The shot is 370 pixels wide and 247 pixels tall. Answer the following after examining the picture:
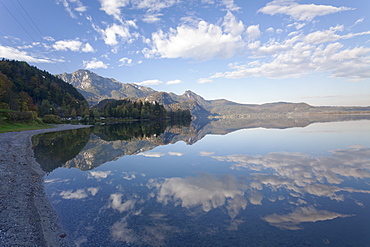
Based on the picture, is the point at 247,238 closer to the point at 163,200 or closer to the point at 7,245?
the point at 163,200

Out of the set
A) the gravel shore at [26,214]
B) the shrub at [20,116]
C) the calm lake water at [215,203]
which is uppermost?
the shrub at [20,116]

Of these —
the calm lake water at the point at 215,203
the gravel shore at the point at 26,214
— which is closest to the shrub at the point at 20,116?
the calm lake water at the point at 215,203

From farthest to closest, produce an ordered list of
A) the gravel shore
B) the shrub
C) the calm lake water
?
the shrub
the calm lake water
the gravel shore

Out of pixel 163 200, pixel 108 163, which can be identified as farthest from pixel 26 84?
pixel 163 200

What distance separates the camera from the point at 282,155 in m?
29.3

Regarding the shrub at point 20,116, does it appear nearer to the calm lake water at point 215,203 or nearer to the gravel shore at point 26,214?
the calm lake water at point 215,203

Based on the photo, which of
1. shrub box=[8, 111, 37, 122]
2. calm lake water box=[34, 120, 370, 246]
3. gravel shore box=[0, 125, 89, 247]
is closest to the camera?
gravel shore box=[0, 125, 89, 247]

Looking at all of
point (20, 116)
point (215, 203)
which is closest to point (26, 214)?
point (215, 203)

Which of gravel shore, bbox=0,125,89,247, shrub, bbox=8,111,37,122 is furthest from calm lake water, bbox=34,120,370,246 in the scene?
shrub, bbox=8,111,37,122

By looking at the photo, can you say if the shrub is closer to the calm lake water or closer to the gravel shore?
the calm lake water

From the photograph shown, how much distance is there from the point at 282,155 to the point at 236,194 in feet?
58.1

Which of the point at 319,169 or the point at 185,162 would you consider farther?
the point at 185,162

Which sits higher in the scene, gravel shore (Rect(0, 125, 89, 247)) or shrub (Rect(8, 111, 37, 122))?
shrub (Rect(8, 111, 37, 122))

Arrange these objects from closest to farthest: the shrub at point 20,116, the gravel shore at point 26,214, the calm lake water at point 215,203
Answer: the gravel shore at point 26,214, the calm lake water at point 215,203, the shrub at point 20,116
